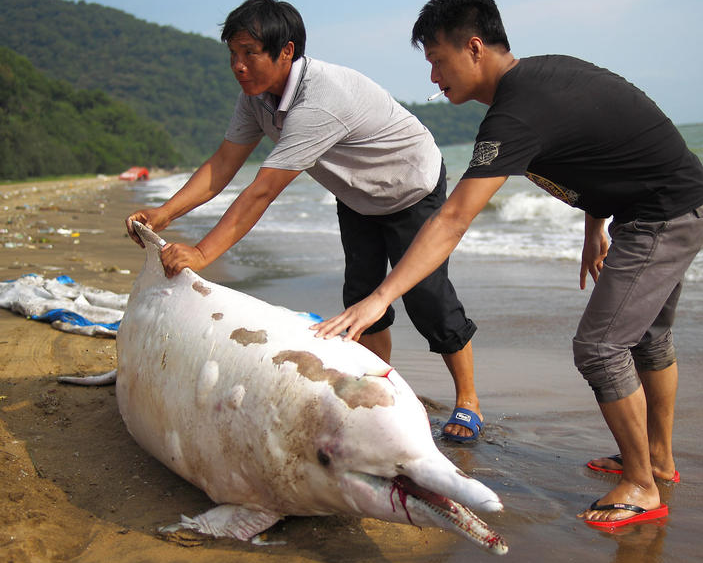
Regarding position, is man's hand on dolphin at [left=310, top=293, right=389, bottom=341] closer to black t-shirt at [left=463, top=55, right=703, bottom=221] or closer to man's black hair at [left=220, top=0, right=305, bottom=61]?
black t-shirt at [left=463, top=55, right=703, bottom=221]

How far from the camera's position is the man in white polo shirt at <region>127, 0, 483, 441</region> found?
9.02 feet

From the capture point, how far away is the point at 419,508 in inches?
78.5

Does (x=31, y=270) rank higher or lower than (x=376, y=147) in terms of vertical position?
lower

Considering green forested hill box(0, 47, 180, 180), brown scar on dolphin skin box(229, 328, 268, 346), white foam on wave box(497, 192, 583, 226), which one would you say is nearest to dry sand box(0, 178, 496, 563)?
brown scar on dolphin skin box(229, 328, 268, 346)

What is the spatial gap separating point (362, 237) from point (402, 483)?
1723 millimetres

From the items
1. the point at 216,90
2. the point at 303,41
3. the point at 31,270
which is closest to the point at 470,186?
the point at 303,41

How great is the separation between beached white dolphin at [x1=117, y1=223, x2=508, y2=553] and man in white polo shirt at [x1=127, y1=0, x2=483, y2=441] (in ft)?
1.21

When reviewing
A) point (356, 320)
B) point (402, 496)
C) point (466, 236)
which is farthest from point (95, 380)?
point (466, 236)

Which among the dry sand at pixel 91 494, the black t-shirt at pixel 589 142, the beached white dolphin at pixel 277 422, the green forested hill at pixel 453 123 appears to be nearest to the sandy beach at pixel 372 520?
the dry sand at pixel 91 494

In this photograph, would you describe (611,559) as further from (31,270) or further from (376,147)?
(31,270)

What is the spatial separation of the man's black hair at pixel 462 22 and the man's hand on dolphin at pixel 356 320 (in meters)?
0.97

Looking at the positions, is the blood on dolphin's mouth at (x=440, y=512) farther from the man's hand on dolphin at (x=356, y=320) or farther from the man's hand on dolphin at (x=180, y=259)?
the man's hand on dolphin at (x=180, y=259)

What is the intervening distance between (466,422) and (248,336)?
4.56 feet

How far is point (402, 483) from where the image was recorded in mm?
2082
